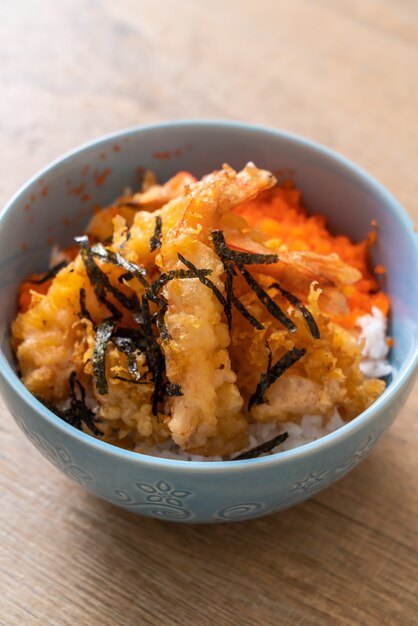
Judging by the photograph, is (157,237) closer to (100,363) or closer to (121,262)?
(121,262)

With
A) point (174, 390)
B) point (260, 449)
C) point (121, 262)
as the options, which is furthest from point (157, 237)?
point (260, 449)

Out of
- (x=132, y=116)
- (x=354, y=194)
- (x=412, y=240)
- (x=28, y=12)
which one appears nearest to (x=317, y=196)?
(x=354, y=194)

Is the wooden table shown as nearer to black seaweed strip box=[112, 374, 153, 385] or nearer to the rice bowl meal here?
the rice bowl meal

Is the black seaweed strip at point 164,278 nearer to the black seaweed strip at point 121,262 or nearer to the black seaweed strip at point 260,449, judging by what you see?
the black seaweed strip at point 121,262

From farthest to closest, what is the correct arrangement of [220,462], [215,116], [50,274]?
[215,116]
[50,274]
[220,462]

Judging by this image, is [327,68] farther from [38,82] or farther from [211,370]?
[211,370]

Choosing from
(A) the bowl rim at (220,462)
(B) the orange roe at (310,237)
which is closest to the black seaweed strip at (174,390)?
(A) the bowl rim at (220,462)
